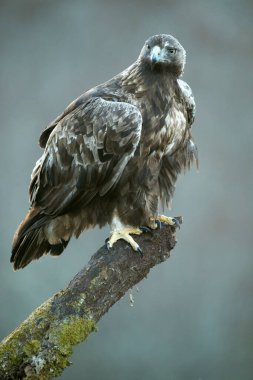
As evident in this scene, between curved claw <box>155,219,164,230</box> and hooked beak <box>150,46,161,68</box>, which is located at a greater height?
hooked beak <box>150,46,161,68</box>

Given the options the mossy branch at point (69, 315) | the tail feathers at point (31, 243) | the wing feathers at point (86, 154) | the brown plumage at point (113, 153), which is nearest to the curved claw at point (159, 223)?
the brown plumage at point (113, 153)

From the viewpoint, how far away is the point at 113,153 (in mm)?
3721

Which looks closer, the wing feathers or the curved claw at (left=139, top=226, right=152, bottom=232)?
the wing feathers

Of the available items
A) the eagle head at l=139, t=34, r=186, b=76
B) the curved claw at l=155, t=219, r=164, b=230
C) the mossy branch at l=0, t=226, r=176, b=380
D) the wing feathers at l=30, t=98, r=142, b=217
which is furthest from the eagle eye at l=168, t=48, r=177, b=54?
the mossy branch at l=0, t=226, r=176, b=380

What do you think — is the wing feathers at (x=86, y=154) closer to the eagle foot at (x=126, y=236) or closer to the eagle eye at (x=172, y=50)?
the eagle foot at (x=126, y=236)

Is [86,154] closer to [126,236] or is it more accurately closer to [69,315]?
[126,236]

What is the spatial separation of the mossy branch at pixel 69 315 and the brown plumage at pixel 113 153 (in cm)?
34

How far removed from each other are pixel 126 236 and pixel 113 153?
465 millimetres

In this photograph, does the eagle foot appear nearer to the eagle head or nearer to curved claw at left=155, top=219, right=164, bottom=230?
curved claw at left=155, top=219, right=164, bottom=230

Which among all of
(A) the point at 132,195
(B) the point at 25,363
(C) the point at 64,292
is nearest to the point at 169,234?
(A) the point at 132,195

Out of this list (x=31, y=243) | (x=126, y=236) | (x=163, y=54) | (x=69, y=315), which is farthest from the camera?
(x=31, y=243)

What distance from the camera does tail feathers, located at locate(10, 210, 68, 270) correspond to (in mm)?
3830

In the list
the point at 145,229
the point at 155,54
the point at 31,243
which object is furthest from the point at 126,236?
the point at 155,54

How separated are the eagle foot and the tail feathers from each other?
43 centimetres
